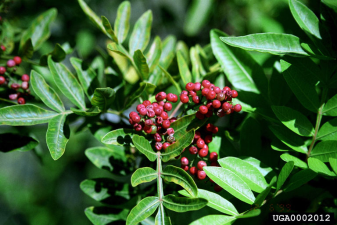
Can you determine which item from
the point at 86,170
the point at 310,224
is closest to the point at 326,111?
the point at 310,224

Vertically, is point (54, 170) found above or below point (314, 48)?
below

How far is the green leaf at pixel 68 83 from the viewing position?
49.5 inches

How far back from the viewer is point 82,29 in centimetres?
237

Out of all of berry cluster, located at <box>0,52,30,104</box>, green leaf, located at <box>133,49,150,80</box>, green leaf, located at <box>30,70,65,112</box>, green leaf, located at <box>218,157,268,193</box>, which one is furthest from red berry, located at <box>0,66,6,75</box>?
green leaf, located at <box>218,157,268,193</box>

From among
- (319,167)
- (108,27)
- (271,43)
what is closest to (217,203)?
(319,167)

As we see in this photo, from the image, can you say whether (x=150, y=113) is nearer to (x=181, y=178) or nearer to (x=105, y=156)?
(x=181, y=178)

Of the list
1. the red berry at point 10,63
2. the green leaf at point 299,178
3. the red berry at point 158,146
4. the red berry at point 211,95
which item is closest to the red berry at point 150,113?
the red berry at point 158,146

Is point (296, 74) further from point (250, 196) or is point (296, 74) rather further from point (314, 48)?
point (250, 196)

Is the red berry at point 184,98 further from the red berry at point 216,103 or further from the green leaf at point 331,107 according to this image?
the green leaf at point 331,107

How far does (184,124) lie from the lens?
1.07 metres

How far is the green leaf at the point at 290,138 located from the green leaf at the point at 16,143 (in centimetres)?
104

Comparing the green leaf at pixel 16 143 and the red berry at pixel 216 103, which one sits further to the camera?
the green leaf at pixel 16 143

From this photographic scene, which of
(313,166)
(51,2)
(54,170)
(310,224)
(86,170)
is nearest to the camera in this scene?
(313,166)

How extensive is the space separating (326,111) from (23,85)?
1.34 metres
